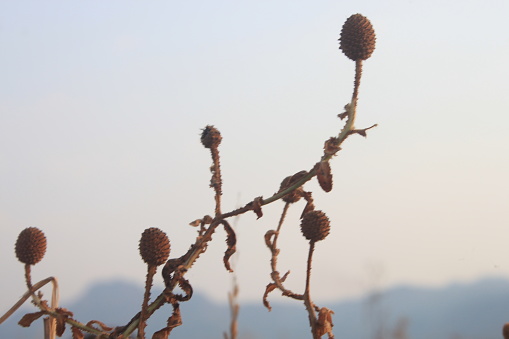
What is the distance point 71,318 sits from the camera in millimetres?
2035

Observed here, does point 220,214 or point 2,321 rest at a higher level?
point 220,214

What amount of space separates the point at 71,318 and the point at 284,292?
0.60m

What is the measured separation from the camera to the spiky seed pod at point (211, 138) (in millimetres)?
2277

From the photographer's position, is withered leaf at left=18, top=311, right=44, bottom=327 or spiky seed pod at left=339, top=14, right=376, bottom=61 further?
spiky seed pod at left=339, top=14, right=376, bottom=61

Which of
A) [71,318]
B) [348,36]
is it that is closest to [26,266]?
[71,318]

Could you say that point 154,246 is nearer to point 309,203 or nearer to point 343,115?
point 309,203

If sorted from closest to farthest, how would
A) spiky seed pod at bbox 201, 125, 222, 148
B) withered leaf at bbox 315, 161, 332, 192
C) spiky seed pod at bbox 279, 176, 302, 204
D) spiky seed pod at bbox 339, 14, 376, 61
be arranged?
withered leaf at bbox 315, 161, 332, 192 < spiky seed pod at bbox 279, 176, 302, 204 < spiky seed pod at bbox 201, 125, 222, 148 < spiky seed pod at bbox 339, 14, 376, 61

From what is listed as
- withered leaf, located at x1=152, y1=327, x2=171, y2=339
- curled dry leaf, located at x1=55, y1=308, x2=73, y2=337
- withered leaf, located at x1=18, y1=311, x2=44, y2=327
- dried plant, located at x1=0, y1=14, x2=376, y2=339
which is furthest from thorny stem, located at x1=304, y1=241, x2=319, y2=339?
withered leaf, located at x1=18, y1=311, x2=44, y2=327

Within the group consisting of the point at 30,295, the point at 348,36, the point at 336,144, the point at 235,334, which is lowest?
the point at 235,334

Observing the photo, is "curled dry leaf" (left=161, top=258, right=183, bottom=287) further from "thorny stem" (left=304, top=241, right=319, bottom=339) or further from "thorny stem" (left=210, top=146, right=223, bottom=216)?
"thorny stem" (left=304, top=241, right=319, bottom=339)

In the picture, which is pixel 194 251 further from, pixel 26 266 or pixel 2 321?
pixel 2 321

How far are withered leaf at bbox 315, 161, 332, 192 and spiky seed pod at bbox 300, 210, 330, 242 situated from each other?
218 millimetres

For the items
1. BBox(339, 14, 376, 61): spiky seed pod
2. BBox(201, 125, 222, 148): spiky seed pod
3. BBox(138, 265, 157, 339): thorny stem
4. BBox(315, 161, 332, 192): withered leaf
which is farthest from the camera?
BBox(339, 14, 376, 61): spiky seed pod

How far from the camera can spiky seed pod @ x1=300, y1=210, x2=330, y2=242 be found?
2.17 meters
